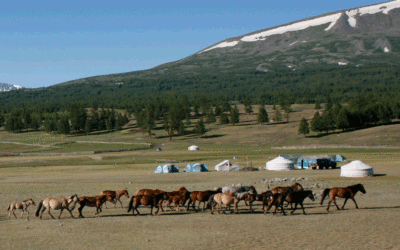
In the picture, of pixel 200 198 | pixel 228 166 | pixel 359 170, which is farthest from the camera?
pixel 228 166

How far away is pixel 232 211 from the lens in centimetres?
2800

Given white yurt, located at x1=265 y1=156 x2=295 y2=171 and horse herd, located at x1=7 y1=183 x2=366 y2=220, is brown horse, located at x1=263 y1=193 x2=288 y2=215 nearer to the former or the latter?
horse herd, located at x1=7 y1=183 x2=366 y2=220

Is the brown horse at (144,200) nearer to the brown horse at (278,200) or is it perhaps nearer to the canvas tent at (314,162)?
the brown horse at (278,200)

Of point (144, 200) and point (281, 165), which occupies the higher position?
point (144, 200)

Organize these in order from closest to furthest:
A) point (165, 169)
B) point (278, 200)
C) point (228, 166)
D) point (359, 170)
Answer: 1. point (278, 200)
2. point (359, 170)
3. point (165, 169)
4. point (228, 166)

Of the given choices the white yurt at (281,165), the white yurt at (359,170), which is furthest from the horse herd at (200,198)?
the white yurt at (281,165)

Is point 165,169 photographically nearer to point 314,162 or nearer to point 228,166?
point 228,166

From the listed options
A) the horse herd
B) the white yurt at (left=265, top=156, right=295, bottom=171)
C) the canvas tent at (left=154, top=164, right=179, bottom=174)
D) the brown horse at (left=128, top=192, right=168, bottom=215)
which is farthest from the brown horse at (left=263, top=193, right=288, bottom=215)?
the canvas tent at (left=154, top=164, right=179, bottom=174)

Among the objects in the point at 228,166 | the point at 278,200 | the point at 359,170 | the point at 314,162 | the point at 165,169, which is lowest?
the point at 314,162

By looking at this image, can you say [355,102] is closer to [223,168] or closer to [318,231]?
[223,168]

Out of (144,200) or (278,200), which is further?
(144,200)

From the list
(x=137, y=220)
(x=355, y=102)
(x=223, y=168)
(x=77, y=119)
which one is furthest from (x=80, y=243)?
(x=77, y=119)

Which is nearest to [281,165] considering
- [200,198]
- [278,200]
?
[200,198]

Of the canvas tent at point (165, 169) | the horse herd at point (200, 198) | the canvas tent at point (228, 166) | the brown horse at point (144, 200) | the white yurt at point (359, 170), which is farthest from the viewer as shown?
the canvas tent at point (228, 166)
